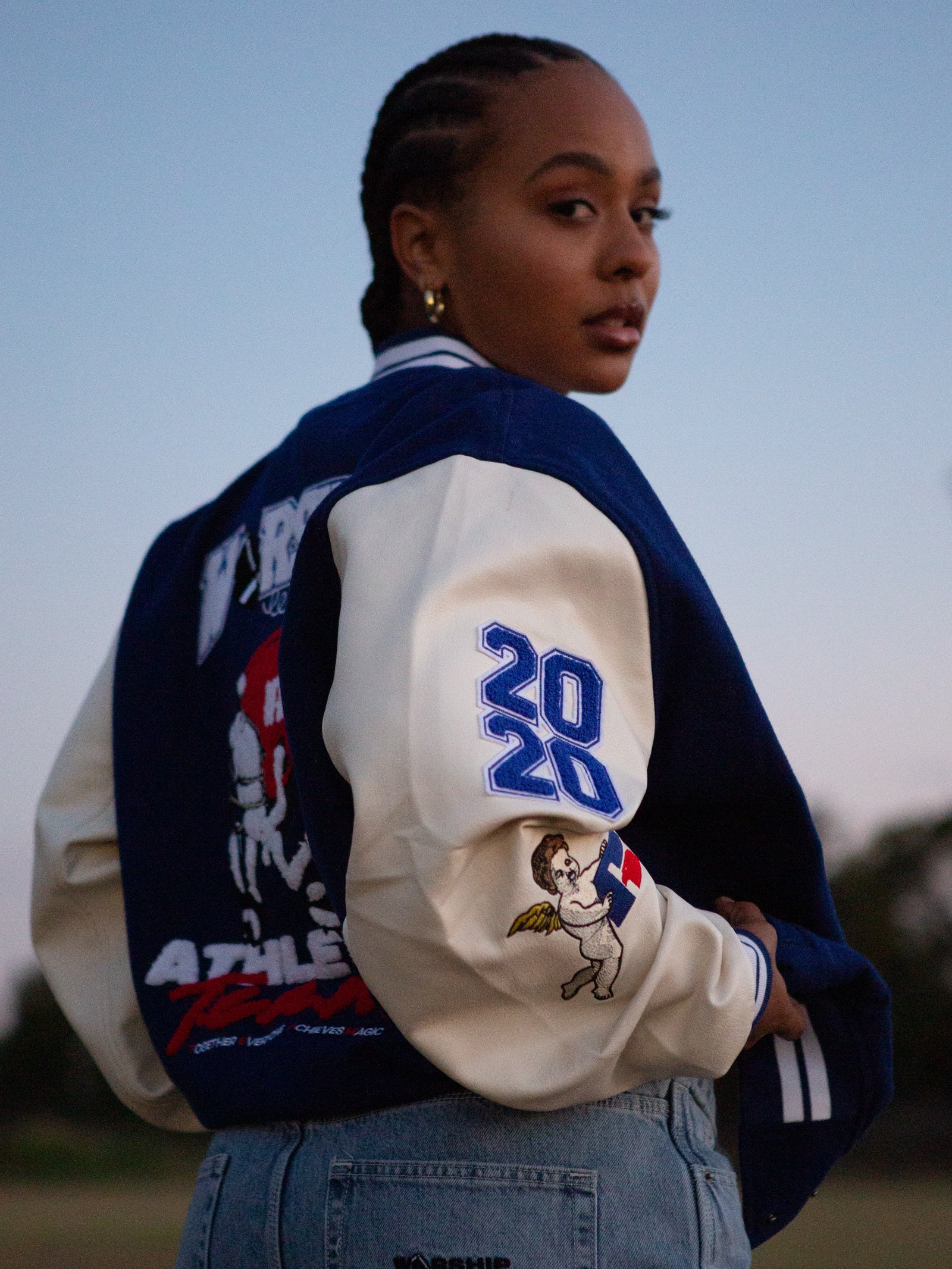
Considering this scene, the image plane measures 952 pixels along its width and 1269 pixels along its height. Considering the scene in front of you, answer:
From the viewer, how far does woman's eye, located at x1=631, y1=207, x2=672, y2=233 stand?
189 cm

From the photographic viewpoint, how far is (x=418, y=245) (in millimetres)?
1876

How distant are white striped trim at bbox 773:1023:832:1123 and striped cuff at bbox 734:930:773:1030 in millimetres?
229

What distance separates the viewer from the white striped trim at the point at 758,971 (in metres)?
1.28

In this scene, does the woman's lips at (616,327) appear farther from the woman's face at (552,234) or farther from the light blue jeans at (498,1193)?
the light blue jeans at (498,1193)

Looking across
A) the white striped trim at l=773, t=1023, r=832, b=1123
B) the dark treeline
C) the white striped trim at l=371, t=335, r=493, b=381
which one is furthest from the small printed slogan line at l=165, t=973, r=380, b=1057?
the dark treeline

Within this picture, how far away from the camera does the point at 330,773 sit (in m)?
1.33

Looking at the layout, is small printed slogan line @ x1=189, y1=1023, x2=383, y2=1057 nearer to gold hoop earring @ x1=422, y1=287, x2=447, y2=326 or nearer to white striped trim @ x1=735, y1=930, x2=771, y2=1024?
white striped trim @ x1=735, y1=930, x2=771, y2=1024

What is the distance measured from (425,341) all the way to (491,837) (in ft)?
2.82

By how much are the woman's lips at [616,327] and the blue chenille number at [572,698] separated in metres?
0.72

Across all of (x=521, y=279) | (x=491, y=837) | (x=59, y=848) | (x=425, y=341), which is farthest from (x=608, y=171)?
(x=59, y=848)

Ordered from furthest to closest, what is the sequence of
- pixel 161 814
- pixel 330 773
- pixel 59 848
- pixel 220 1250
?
pixel 59 848 → pixel 161 814 → pixel 220 1250 → pixel 330 773

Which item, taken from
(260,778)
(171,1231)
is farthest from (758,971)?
(171,1231)

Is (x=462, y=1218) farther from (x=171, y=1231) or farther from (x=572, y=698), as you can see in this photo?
(x=171, y=1231)

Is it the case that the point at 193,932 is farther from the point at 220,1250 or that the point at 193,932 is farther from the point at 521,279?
the point at 521,279
